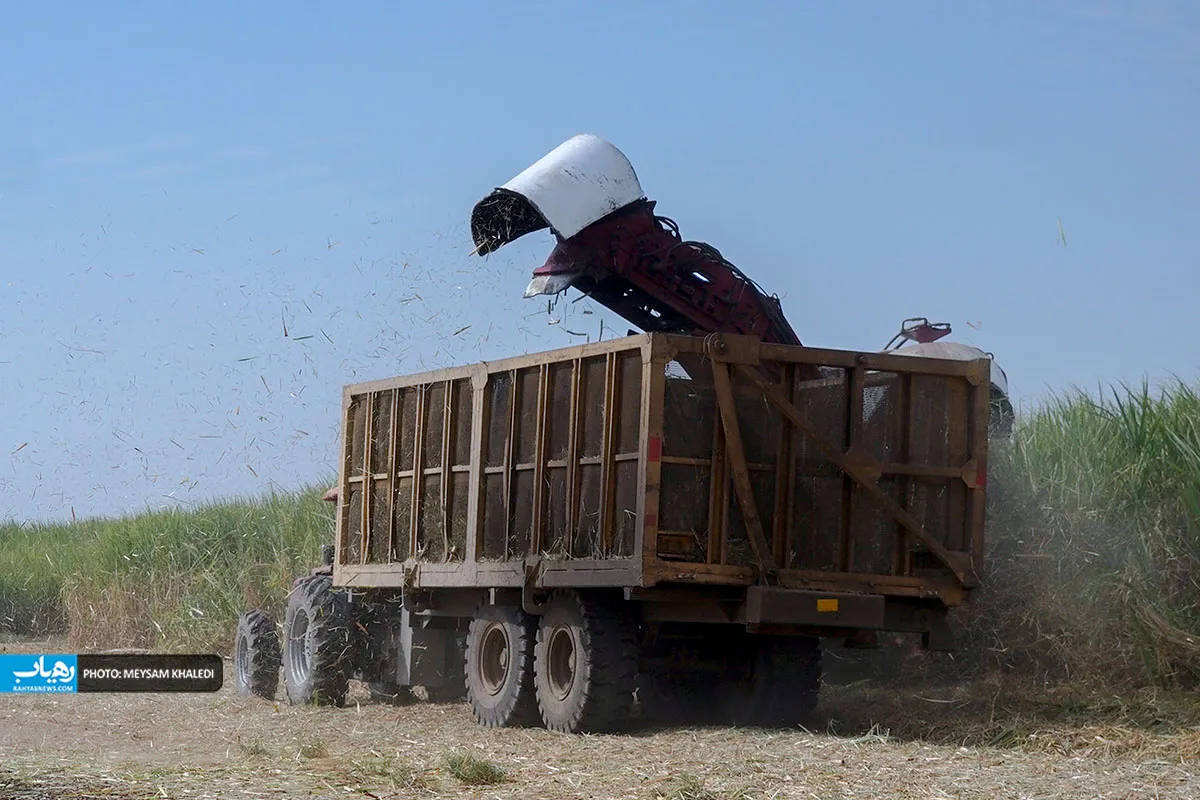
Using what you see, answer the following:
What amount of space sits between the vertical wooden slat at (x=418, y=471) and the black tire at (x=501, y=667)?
1.01 metres

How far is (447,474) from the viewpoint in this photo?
14250 mm

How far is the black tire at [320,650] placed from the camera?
15.5 meters

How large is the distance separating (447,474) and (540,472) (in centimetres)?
155

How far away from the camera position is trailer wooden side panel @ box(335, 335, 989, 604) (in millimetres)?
11805

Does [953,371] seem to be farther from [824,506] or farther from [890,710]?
[890,710]

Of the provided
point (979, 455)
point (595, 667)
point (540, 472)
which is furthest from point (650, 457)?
point (979, 455)

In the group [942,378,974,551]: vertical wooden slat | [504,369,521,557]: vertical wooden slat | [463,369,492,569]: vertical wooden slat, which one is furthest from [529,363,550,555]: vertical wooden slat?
[942,378,974,551]: vertical wooden slat

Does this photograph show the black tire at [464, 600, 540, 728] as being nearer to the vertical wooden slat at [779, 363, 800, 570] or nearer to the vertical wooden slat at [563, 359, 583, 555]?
the vertical wooden slat at [563, 359, 583, 555]

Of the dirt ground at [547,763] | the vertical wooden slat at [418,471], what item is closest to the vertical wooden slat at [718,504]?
the dirt ground at [547,763]

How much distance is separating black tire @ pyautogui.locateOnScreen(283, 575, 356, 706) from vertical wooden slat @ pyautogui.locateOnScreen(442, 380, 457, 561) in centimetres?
190

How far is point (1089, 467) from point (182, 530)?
1518 centimetres

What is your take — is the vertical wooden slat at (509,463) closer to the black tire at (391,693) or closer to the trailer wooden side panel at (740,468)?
the trailer wooden side panel at (740,468)

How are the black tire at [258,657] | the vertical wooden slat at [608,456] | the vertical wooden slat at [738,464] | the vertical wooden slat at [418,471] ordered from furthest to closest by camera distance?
the black tire at [258,657] → the vertical wooden slat at [418,471] → the vertical wooden slat at [608,456] → the vertical wooden slat at [738,464]

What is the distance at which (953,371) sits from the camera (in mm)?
12516
